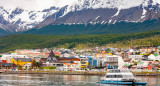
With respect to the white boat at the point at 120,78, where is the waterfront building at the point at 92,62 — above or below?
above

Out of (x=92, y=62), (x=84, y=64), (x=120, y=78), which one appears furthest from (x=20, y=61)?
(x=120, y=78)

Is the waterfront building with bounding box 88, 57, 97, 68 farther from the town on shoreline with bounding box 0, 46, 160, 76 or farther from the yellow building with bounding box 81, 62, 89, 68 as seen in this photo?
the yellow building with bounding box 81, 62, 89, 68

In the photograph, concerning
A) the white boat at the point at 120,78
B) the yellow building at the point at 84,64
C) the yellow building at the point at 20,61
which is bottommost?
the white boat at the point at 120,78

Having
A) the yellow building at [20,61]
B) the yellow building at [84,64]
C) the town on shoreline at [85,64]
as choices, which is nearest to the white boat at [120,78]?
the town on shoreline at [85,64]

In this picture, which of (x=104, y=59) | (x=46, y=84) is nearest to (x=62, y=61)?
(x=104, y=59)

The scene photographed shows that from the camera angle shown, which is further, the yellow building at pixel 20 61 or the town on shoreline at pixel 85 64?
the yellow building at pixel 20 61

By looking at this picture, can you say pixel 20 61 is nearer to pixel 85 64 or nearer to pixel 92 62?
pixel 85 64

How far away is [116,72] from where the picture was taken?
267ft

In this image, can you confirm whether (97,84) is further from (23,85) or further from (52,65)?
(52,65)

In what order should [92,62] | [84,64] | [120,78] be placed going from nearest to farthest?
[120,78], [84,64], [92,62]

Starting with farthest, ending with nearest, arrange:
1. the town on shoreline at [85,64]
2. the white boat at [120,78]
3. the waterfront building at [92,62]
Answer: the waterfront building at [92,62] → the town on shoreline at [85,64] → the white boat at [120,78]

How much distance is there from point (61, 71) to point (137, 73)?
27.2 metres

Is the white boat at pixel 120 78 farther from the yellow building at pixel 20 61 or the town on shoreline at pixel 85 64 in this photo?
Result: the yellow building at pixel 20 61

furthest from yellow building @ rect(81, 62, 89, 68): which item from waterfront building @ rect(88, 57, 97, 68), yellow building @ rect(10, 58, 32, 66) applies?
yellow building @ rect(10, 58, 32, 66)
